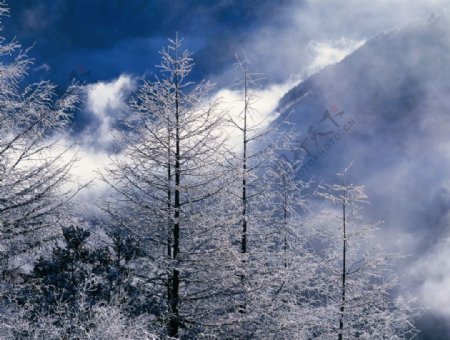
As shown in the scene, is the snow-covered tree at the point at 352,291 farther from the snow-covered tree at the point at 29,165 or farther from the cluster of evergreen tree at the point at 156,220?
the snow-covered tree at the point at 29,165

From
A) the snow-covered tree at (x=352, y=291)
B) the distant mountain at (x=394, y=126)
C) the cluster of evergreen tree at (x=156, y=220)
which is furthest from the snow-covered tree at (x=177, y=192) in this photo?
the distant mountain at (x=394, y=126)

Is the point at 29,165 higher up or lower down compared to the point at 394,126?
lower down

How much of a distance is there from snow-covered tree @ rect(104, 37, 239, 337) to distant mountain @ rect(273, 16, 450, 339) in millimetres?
61700

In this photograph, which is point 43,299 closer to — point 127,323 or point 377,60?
point 127,323

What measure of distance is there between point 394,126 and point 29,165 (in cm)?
9970

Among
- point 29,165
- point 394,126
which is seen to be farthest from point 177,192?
point 394,126

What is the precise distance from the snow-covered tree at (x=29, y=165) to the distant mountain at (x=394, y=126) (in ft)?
209

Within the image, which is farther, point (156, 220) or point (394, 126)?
point (394, 126)

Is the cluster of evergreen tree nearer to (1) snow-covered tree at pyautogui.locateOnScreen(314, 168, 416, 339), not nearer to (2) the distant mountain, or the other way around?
(1) snow-covered tree at pyautogui.locateOnScreen(314, 168, 416, 339)

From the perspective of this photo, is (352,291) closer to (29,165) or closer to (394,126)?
(29,165)

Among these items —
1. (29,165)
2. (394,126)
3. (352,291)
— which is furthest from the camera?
(394,126)

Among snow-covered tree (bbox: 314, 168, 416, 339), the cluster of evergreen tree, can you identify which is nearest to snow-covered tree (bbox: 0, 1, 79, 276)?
the cluster of evergreen tree

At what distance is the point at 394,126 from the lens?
96.4 meters

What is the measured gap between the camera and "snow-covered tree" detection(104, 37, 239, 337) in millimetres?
7906
